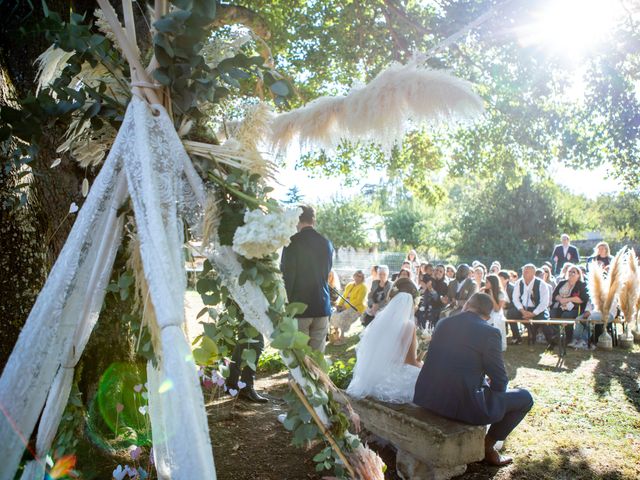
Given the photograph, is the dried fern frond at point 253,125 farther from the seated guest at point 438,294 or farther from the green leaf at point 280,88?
the seated guest at point 438,294

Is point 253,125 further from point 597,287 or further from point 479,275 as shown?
point 597,287

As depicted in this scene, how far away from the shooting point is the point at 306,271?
458 cm

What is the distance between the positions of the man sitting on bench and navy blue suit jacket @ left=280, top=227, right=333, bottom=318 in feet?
20.1

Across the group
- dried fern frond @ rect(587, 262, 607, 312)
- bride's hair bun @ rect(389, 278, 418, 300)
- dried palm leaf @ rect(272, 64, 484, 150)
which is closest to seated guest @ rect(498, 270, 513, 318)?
dried fern frond @ rect(587, 262, 607, 312)

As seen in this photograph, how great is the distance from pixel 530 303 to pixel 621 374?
2.57m

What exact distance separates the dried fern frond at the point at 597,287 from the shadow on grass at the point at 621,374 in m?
0.95

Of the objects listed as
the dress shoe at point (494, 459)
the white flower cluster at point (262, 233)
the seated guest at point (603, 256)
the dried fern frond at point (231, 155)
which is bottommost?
the dress shoe at point (494, 459)

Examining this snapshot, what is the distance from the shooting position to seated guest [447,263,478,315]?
7.18m

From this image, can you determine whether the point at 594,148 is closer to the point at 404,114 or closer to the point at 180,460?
the point at 404,114

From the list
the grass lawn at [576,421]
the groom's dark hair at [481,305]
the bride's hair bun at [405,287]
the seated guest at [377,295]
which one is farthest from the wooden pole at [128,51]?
the seated guest at [377,295]

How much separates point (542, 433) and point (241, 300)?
3.92 metres

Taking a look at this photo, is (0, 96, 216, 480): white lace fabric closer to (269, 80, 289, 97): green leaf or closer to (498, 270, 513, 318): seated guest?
(269, 80, 289, 97): green leaf

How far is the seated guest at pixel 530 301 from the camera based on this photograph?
911 centimetres

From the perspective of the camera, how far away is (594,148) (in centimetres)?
639
